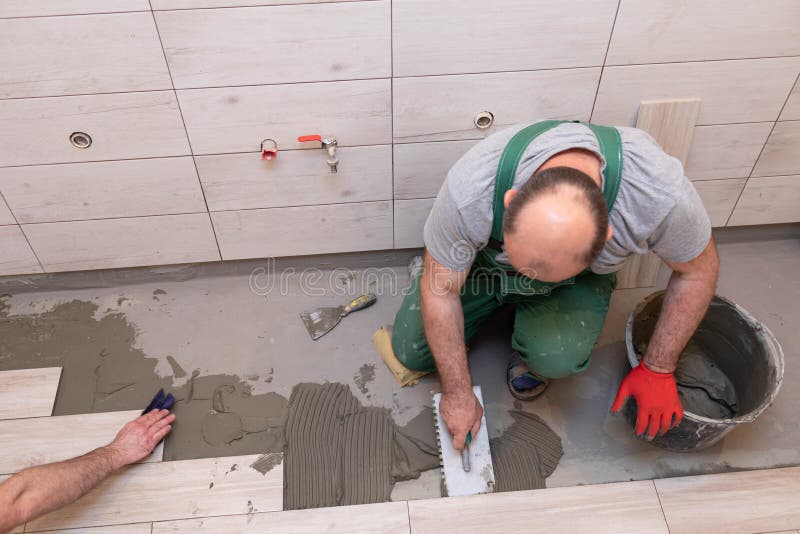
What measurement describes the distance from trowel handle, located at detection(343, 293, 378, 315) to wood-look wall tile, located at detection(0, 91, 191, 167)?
0.70 meters

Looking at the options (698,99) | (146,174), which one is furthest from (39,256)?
(698,99)

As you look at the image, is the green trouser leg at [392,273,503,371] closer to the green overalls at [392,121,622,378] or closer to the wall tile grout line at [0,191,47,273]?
the green overalls at [392,121,622,378]

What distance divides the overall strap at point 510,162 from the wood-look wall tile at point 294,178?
53 centimetres

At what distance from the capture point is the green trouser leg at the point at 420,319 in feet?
5.35

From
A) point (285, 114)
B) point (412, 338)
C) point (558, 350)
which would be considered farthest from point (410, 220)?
point (558, 350)

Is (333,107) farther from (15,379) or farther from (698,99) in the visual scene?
(15,379)

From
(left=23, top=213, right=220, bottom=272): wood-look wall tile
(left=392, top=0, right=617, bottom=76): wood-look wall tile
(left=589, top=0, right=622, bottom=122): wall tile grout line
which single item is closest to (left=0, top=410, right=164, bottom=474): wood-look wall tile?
(left=23, top=213, right=220, bottom=272): wood-look wall tile

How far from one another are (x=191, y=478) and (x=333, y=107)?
1.08 metres

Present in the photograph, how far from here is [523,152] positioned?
1229 millimetres

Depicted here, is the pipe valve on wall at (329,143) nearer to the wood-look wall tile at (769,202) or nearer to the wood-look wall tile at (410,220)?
the wood-look wall tile at (410,220)

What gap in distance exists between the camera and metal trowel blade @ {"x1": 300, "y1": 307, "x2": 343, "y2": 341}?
189 cm

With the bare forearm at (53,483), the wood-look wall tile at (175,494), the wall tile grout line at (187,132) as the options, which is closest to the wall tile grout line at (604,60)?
the wall tile grout line at (187,132)

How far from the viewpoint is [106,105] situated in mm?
1531

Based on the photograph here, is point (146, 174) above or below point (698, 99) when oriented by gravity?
below
